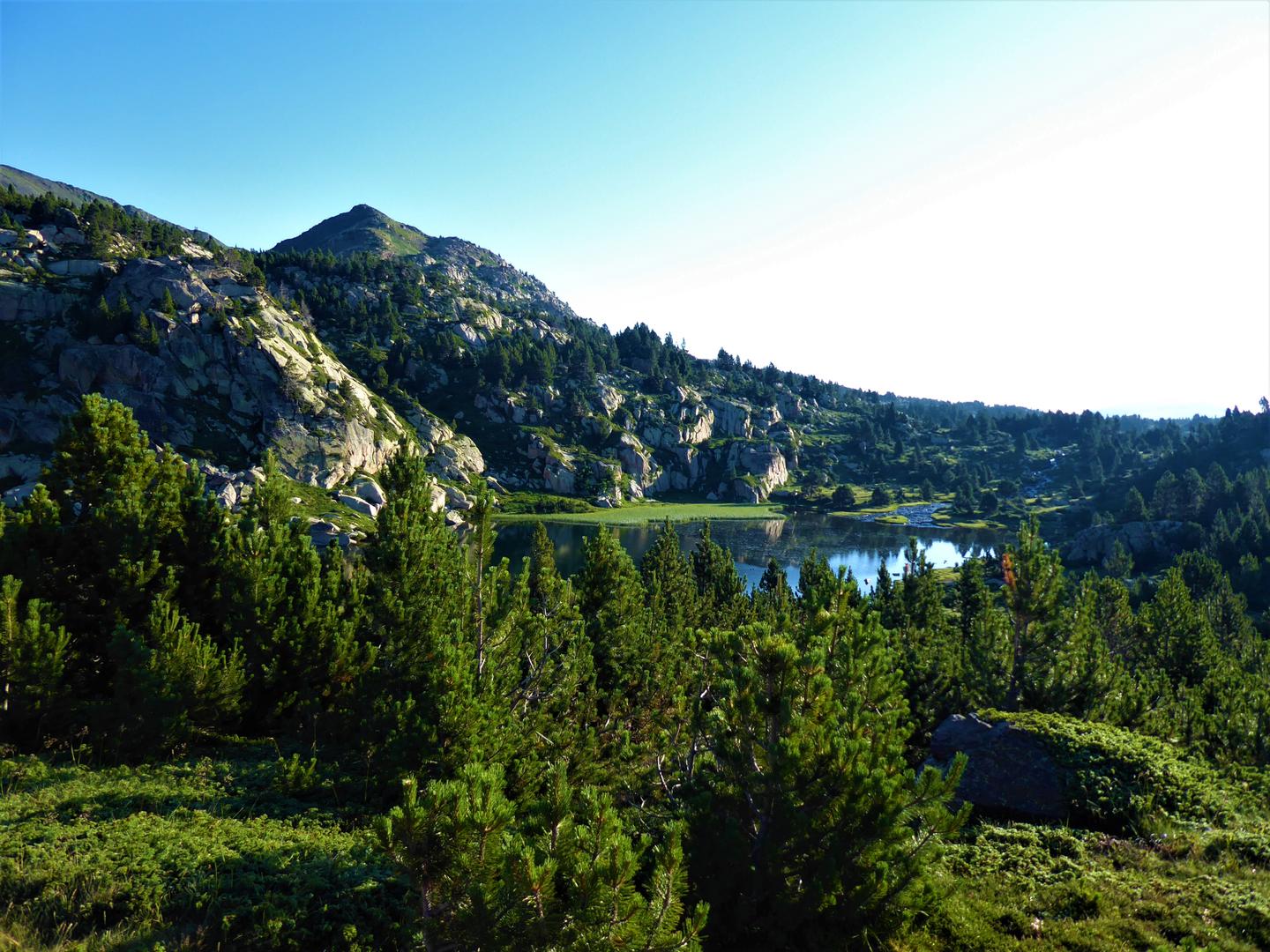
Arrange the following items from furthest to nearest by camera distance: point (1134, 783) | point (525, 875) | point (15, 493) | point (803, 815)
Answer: point (15, 493)
point (1134, 783)
point (803, 815)
point (525, 875)

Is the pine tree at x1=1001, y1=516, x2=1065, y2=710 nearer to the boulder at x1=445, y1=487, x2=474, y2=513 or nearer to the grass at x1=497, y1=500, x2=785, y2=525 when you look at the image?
the grass at x1=497, y1=500, x2=785, y2=525

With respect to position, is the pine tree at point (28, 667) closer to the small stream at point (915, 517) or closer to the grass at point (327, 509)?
the grass at point (327, 509)

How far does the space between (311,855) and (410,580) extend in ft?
30.6

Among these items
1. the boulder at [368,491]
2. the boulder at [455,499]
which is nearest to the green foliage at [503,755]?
the boulder at [368,491]

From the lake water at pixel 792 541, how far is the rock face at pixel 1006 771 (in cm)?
8534

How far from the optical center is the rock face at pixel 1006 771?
16.9m

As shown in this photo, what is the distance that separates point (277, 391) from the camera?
140 meters

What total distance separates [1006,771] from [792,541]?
5355 inches

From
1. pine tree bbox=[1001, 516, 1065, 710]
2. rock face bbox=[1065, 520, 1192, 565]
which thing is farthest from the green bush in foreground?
rock face bbox=[1065, 520, 1192, 565]

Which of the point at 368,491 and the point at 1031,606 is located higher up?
the point at 1031,606

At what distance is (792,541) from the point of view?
15038 centimetres

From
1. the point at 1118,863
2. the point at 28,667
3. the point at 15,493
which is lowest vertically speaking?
the point at 15,493

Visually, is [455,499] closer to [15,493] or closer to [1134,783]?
[15,493]

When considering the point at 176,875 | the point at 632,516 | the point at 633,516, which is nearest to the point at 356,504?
the point at 632,516
